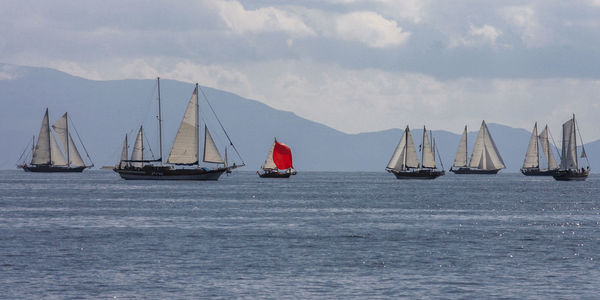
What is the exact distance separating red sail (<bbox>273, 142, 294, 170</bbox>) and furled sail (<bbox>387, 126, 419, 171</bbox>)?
23.7m

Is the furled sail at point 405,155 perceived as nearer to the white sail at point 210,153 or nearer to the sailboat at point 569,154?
the sailboat at point 569,154

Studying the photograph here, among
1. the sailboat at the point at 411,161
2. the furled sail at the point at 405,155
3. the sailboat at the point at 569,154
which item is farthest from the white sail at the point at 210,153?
the sailboat at the point at 569,154

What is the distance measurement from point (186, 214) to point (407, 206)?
25284mm

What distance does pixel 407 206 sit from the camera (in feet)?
284

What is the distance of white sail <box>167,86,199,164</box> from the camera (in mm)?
136750

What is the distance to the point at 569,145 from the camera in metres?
176

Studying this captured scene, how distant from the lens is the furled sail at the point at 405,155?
173 metres

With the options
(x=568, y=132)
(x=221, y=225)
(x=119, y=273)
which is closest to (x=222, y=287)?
(x=119, y=273)

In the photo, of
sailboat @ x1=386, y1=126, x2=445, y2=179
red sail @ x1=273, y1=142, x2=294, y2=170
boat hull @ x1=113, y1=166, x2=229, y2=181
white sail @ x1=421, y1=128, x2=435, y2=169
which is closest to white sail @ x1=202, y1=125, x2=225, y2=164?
boat hull @ x1=113, y1=166, x2=229, y2=181

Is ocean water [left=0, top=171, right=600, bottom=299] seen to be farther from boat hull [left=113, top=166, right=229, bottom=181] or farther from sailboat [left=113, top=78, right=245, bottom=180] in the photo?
boat hull [left=113, top=166, right=229, bottom=181]

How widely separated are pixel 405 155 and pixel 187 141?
55415 millimetres

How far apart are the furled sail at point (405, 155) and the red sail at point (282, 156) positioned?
77.7ft

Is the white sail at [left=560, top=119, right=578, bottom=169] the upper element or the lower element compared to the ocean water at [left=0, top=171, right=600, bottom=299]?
upper

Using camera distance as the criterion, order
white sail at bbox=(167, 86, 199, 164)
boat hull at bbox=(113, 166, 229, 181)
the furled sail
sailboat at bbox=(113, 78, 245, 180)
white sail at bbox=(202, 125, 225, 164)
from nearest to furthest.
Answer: white sail at bbox=(167, 86, 199, 164)
sailboat at bbox=(113, 78, 245, 180)
white sail at bbox=(202, 125, 225, 164)
boat hull at bbox=(113, 166, 229, 181)
the furled sail
